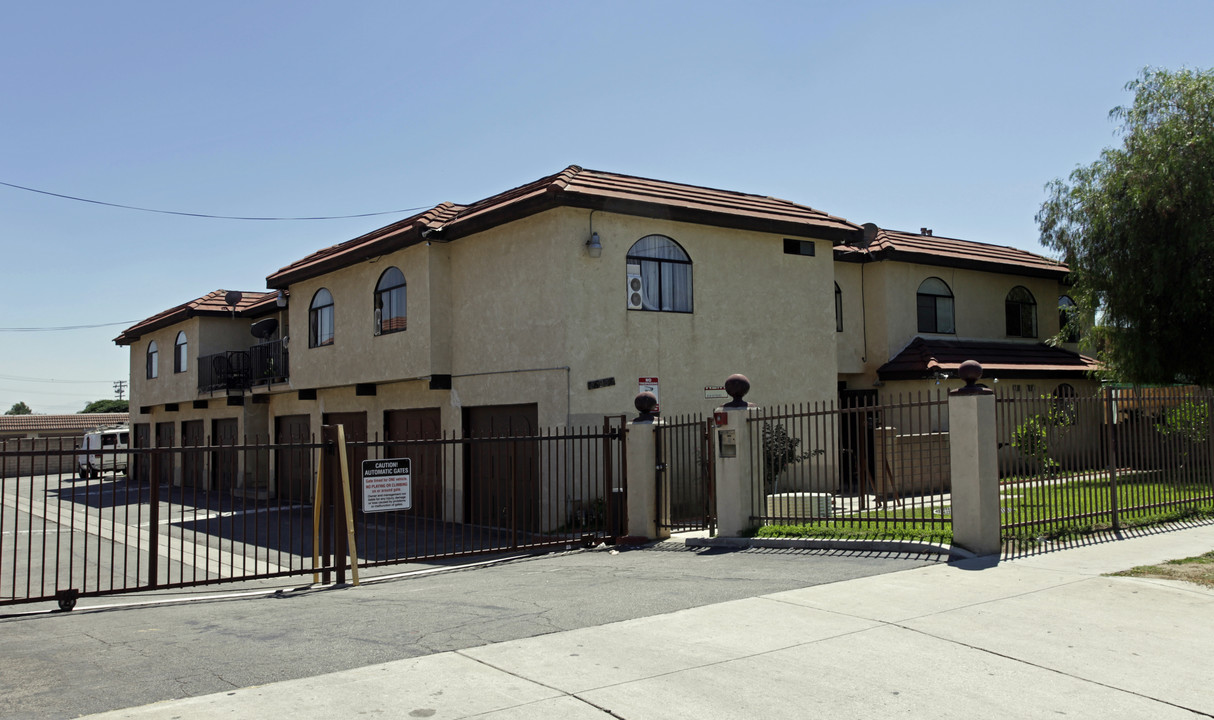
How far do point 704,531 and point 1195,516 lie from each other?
275 inches

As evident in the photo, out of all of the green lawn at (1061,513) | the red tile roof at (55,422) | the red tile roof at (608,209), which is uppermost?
the red tile roof at (608,209)

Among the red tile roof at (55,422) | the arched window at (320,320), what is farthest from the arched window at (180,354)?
the red tile roof at (55,422)

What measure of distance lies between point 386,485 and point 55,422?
64.5 m

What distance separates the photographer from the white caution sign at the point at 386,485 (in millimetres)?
11516

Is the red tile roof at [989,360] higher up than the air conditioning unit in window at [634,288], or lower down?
lower down

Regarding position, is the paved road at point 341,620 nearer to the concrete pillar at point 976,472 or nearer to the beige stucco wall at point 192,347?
the concrete pillar at point 976,472

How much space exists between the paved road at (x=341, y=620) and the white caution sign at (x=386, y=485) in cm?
94

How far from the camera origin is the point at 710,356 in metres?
18.3

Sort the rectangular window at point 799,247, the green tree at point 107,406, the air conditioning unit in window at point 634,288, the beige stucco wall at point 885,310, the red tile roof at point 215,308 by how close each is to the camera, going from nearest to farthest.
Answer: the air conditioning unit in window at point 634,288, the rectangular window at point 799,247, the beige stucco wall at point 885,310, the red tile roof at point 215,308, the green tree at point 107,406

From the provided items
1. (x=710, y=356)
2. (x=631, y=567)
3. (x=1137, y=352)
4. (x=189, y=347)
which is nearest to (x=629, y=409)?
(x=710, y=356)

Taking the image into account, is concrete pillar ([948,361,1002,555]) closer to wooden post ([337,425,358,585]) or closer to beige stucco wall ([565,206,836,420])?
wooden post ([337,425,358,585])

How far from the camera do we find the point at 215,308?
3127cm

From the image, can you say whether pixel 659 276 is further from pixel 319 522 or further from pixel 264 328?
pixel 264 328

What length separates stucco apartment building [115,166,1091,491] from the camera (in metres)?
16.9
